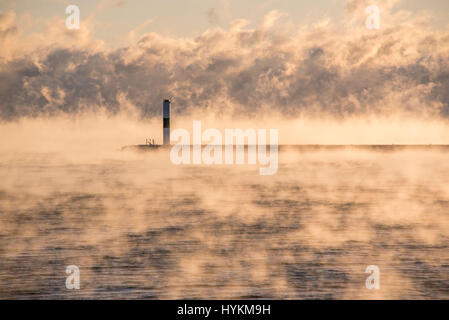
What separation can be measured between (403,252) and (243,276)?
3.73 meters

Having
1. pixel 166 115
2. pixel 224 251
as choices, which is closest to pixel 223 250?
pixel 224 251

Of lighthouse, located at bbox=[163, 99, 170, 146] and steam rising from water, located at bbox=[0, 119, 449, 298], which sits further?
lighthouse, located at bbox=[163, 99, 170, 146]

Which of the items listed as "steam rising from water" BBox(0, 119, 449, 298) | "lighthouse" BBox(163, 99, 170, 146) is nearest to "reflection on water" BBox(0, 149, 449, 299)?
"steam rising from water" BBox(0, 119, 449, 298)

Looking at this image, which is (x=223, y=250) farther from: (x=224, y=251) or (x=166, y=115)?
(x=166, y=115)

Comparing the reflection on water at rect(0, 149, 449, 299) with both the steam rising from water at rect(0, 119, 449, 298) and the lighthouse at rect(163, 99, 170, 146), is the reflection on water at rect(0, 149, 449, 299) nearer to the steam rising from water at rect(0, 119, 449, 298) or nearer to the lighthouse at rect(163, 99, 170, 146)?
the steam rising from water at rect(0, 119, 449, 298)

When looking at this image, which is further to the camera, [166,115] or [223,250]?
[166,115]

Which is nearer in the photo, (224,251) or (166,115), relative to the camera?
(224,251)

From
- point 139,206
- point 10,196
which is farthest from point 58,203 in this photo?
point 10,196

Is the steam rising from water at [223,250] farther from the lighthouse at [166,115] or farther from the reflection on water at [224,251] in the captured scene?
the lighthouse at [166,115]

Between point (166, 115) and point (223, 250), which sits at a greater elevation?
point (166, 115)
